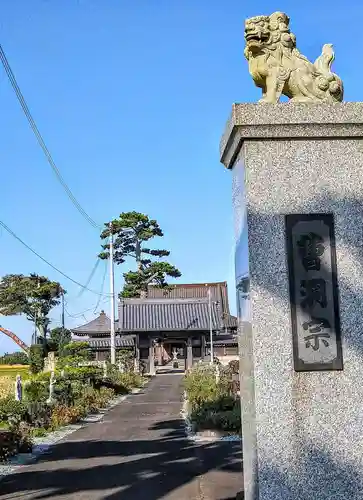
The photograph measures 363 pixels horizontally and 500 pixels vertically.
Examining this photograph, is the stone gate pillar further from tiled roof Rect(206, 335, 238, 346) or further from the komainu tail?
the komainu tail

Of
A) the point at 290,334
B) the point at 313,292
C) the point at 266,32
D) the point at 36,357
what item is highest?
the point at 266,32

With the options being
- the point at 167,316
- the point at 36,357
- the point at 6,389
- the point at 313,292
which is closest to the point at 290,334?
the point at 313,292

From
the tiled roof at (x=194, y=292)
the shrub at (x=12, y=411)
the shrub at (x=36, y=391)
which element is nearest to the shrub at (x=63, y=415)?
the shrub at (x=36, y=391)

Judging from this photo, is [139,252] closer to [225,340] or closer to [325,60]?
[225,340]

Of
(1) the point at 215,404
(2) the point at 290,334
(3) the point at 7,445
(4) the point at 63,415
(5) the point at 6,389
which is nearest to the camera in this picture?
(2) the point at 290,334

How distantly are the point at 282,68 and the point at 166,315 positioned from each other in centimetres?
3655

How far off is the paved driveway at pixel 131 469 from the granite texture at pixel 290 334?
322cm

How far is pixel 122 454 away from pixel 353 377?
6.88 m

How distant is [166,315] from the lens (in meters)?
40.0

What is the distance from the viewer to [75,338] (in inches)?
1725

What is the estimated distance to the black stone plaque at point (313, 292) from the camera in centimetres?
354

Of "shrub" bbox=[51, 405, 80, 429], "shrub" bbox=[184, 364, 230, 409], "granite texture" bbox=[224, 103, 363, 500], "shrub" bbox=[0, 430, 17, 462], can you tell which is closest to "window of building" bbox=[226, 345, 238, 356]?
"shrub" bbox=[184, 364, 230, 409]

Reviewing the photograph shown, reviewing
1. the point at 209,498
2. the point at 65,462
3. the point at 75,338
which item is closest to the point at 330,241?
the point at 209,498

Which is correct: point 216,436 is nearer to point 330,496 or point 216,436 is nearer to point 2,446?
point 2,446
